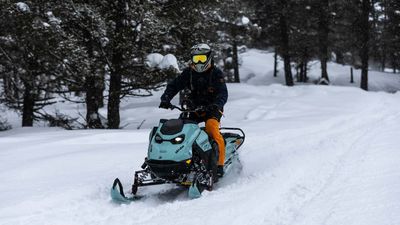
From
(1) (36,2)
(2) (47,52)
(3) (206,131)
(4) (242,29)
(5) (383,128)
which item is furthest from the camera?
(4) (242,29)

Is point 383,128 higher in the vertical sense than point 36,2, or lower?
lower

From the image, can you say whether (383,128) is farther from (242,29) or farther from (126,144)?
(242,29)

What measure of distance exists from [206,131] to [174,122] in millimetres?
840

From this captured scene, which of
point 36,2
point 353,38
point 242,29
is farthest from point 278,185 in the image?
point 353,38

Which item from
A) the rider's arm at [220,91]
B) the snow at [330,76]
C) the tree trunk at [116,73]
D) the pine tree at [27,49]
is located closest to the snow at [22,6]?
the pine tree at [27,49]

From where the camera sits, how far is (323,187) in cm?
686

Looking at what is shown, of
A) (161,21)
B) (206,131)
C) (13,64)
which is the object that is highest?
(161,21)

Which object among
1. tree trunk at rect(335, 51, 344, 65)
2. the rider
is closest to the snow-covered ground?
the rider

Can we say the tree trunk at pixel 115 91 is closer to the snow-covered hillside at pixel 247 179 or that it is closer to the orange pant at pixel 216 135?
the snow-covered hillside at pixel 247 179

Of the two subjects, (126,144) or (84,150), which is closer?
(84,150)

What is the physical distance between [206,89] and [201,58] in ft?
1.80

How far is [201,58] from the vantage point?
7.62 metres

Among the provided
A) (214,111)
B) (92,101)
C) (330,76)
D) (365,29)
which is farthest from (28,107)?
(330,76)

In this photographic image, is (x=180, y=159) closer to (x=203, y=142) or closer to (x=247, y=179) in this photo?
(x=203, y=142)
